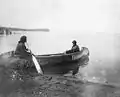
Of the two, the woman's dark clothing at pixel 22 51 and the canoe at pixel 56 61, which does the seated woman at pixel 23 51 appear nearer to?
the woman's dark clothing at pixel 22 51

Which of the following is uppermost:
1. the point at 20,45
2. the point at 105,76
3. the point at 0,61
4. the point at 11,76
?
the point at 20,45

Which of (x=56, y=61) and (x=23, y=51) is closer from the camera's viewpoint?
(x=23, y=51)

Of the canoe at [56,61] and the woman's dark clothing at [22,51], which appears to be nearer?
the woman's dark clothing at [22,51]

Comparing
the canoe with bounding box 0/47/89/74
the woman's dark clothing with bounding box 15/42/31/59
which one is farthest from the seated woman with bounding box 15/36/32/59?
the canoe with bounding box 0/47/89/74

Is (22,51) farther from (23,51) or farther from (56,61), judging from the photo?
(56,61)

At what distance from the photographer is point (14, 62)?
Result: 12250 mm

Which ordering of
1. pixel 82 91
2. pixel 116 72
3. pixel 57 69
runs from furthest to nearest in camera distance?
pixel 116 72
pixel 57 69
pixel 82 91

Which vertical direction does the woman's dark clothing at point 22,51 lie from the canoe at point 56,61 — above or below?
above

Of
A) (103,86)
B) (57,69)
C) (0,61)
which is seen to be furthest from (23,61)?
(103,86)

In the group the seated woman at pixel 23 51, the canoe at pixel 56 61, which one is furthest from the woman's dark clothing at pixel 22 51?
the canoe at pixel 56 61

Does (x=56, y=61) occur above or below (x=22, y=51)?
below

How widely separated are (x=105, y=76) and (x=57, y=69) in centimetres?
431

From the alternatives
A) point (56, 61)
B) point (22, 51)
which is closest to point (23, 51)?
point (22, 51)

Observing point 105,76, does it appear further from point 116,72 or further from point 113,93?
point 113,93
